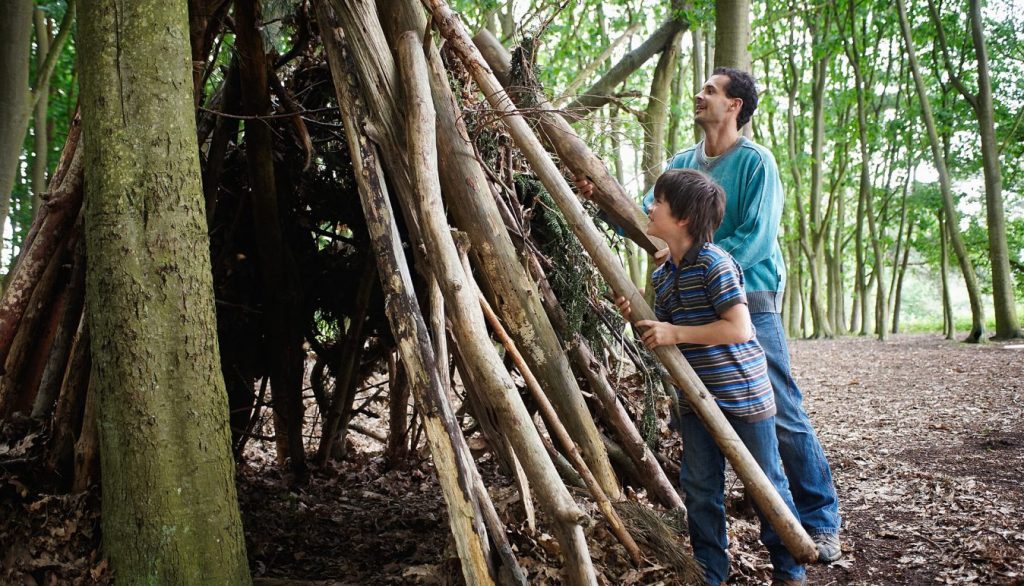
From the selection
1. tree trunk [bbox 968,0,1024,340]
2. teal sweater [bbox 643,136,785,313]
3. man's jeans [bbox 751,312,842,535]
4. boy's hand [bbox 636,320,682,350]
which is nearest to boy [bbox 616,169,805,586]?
boy's hand [bbox 636,320,682,350]

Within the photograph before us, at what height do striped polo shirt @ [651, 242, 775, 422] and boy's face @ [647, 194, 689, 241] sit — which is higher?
boy's face @ [647, 194, 689, 241]

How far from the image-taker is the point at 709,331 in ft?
8.13

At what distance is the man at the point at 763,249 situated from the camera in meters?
2.83

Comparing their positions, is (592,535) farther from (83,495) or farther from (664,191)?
(83,495)

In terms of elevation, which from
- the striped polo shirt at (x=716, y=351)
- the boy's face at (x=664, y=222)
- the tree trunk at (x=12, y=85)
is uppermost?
the tree trunk at (x=12, y=85)

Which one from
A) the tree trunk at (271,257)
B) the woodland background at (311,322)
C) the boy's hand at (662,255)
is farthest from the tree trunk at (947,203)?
the tree trunk at (271,257)

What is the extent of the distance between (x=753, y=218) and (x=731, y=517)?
174 centimetres

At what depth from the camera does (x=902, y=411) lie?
20.5ft

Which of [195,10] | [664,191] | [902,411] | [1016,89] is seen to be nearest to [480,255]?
[664,191]

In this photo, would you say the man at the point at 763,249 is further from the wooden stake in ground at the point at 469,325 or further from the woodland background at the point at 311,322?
the wooden stake in ground at the point at 469,325

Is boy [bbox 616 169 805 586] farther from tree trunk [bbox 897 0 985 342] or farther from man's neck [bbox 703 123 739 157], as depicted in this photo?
tree trunk [bbox 897 0 985 342]

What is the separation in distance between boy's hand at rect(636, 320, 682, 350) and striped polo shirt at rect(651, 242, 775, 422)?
12cm

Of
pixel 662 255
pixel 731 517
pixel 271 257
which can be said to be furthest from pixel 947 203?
pixel 271 257

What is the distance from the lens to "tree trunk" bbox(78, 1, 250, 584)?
7.50 feet
